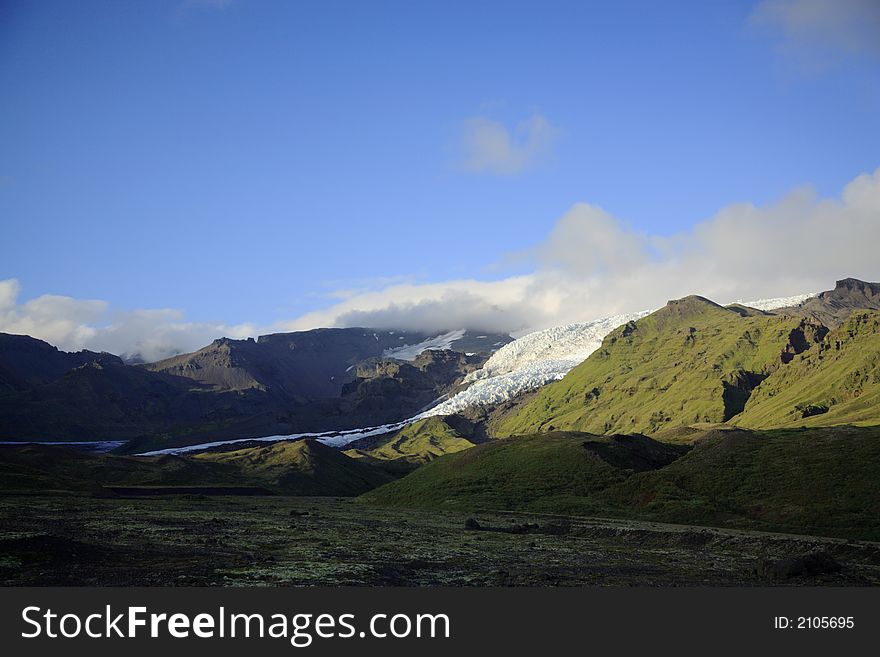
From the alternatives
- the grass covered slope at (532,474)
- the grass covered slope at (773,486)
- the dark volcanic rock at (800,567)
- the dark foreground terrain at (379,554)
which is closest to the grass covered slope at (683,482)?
the grass covered slope at (773,486)

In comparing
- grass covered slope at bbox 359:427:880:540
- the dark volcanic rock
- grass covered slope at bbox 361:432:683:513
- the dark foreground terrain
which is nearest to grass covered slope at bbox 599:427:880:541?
grass covered slope at bbox 359:427:880:540

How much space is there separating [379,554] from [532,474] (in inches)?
3743

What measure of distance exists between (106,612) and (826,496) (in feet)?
328

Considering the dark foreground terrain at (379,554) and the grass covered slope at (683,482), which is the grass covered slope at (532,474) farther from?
the dark foreground terrain at (379,554)

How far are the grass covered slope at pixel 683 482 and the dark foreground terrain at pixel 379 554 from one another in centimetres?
2397

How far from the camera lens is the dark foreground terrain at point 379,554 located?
148 feet

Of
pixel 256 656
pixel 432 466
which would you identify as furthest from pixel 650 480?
pixel 256 656

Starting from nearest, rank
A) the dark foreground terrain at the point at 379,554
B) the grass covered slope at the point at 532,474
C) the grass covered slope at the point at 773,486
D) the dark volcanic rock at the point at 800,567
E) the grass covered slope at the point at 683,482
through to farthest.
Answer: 1. the dark foreground terrain at the point at 379,554
2. the dark volcanic rock at the point at 800,567
3. the grass covered slope at the point at 773,486
4. the grass covered slope at the point at 683,482
5. the grass covered slope at the point at 532,474

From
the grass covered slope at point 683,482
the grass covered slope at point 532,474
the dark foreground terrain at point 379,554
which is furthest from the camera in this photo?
the grass covered slope at point 532,474

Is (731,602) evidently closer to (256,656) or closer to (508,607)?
(508,607)

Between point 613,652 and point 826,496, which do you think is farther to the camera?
point 826,496

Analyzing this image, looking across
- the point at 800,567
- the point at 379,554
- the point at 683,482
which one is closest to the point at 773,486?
the point at 683,482

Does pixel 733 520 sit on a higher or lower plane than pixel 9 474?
lower

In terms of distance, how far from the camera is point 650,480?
129 meters
